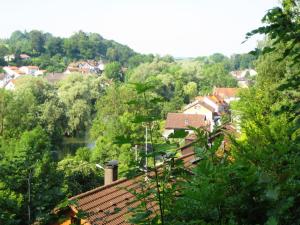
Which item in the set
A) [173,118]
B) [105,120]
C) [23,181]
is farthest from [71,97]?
[23,181]

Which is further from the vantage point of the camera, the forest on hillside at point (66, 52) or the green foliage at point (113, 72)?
the forest on hillside at point (66, 52)

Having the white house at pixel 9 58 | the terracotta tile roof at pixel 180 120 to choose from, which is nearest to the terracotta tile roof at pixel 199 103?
the terracotta tile roof at pixel 180 120

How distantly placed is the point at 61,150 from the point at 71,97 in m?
6.03

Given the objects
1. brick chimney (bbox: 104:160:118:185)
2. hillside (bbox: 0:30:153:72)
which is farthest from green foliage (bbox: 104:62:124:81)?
brick chimney (bbox: 104:160:118:185)

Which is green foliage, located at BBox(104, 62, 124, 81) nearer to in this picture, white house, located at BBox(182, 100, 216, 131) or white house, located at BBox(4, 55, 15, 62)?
white house, located at BBox(4, 55, 15, 62)

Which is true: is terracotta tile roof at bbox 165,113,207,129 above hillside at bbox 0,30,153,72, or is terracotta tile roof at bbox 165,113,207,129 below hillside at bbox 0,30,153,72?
below

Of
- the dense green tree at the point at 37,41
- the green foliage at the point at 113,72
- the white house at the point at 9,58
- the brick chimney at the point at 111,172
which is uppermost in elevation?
the dense green tree at the point at 37,41

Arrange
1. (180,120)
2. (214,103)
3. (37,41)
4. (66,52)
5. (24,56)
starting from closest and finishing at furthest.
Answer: (180,120) < (214,103) < (24,56) < (37,41) < (66,52)

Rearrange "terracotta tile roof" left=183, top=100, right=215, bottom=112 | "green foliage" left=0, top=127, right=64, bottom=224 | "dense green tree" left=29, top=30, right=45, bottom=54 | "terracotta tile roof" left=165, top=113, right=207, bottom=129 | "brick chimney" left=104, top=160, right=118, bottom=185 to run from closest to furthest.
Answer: "green foliage" left=0, top=127, right=64, bottom=224, "brick chimney" left=104, top=160, right=118, bottom=185, "terracotta tile roof" left=165, top=113, right=207, bottom=129, "terracotta tile roof" left=183, top=100, right=215, bottom=112, "dense green tree" left=29, top=30, right=45, bottom=54

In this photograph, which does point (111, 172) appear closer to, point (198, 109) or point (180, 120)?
point (180, 120)

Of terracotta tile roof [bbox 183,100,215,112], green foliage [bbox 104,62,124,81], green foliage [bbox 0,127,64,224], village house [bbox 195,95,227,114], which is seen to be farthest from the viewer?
green foliage [bbox 104,62,124,81]

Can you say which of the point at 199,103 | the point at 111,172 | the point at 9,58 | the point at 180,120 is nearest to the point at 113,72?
the point at 9,58

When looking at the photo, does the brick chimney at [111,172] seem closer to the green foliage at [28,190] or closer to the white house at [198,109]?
the green foliage at [28,190]

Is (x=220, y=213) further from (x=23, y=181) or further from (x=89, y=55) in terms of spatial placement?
(x=89, y=55)
